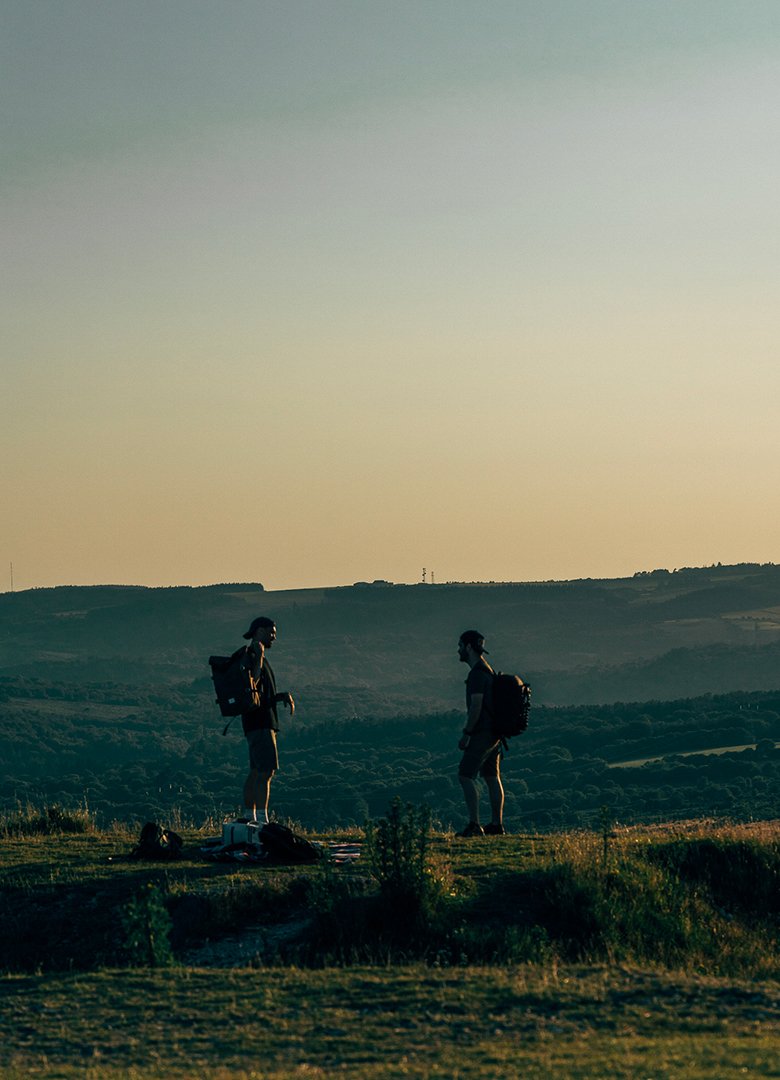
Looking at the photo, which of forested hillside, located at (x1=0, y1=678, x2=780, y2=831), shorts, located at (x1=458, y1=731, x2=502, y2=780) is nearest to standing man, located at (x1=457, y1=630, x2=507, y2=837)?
shorts, located at (x1=458, y1=731, x2=502, y2=780)

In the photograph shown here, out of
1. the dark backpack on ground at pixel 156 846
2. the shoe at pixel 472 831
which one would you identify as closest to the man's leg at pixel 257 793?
the dark backpack on ground at pixel 156 846

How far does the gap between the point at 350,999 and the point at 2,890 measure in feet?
16.9

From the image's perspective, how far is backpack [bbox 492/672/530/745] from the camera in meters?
17.0

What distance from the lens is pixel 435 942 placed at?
42.8 ft

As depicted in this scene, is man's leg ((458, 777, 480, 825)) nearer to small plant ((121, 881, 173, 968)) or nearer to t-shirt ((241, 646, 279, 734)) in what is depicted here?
t-shirt ((241, 646, 279, 734))

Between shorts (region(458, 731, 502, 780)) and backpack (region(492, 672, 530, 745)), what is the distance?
14cm

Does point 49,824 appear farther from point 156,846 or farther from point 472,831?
point 472,831

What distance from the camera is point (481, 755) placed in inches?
672

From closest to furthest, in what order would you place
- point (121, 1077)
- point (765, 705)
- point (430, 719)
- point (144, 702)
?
point (121, 1077)
point (765, 705)
point (430, 719)
point (144, 702)

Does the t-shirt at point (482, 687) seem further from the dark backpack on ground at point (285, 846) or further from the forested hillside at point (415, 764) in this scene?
the forested hillside at point (415, 764)

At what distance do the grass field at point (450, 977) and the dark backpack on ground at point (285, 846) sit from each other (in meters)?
0.54

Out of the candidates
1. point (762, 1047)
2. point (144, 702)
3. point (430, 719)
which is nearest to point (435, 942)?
point (762, 1047)

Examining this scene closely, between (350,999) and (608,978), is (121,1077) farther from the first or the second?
(608,978)

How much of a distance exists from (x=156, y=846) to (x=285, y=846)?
4.33ft
